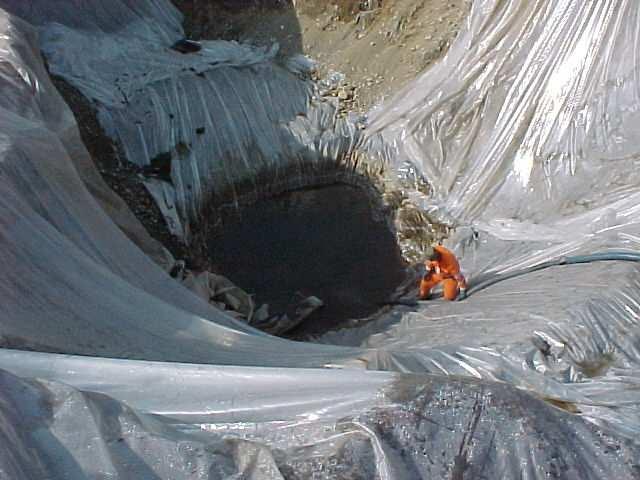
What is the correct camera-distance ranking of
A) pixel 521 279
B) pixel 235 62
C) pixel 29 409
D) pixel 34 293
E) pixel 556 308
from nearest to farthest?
pixel 29 409, pixel 34 293, pixel 556 308, pixel 521 279, pixel 235 62

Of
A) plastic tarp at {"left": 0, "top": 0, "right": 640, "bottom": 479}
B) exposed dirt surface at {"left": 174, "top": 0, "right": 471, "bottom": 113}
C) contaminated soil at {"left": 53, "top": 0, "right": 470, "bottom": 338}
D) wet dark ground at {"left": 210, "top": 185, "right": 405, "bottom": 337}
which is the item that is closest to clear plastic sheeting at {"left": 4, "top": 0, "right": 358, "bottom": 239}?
plastic tarp at {"left": 0, "top": 0, "right": 640, "bottom": 479}

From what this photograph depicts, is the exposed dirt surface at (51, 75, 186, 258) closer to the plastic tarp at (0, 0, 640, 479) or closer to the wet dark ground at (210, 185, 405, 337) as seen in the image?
the plastic tarp at (0, 0, 640, 479)

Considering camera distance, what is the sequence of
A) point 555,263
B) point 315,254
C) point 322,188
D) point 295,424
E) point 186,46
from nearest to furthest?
point 295,424 → point 555,263 → point 315,254 → point 322,188 → point 186,46

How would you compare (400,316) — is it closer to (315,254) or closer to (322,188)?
(315,254)

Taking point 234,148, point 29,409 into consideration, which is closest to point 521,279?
point 234,148

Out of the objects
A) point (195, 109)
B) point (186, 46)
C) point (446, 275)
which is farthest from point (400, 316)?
point (186, 46)

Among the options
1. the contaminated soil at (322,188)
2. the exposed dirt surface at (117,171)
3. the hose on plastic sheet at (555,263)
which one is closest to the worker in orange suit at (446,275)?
the hose on plastic sheet at (555,263)

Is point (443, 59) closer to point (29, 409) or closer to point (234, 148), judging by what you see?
point (234, 148)
